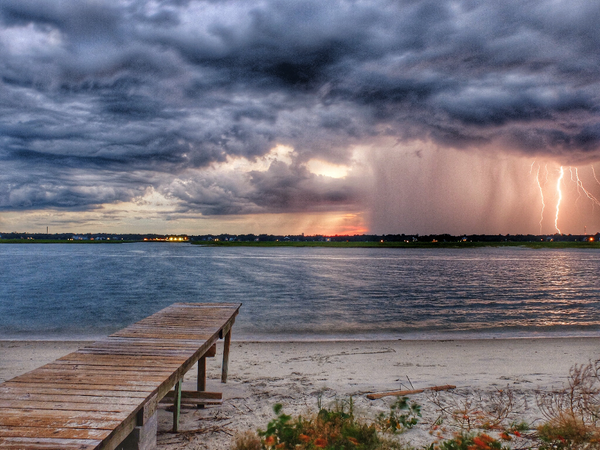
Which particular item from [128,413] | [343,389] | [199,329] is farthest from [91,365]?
[343,389]

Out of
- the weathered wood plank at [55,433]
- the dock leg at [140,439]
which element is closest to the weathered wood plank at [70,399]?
the dock leg at [140,439]

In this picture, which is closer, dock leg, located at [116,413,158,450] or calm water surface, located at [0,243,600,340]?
dock leg, located at [116,413,158,450]

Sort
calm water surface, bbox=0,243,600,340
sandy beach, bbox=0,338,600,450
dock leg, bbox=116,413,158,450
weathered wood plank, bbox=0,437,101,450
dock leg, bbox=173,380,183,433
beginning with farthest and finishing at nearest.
Result: 1. calm water surface, bbox=0,243,600,340
2. sandy beach, bbox=0,338,600,450
3. dock leg, bbox=173,380,183,433
4. dock leg, bbox=116,413,158,450
5. weathered wood plank, bbox=0,437,101,450

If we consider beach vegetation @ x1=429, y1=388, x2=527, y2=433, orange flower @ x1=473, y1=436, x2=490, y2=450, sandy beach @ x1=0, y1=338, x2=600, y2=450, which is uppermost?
orange flower @ x1=473, y1=436, x2=490, y2=450

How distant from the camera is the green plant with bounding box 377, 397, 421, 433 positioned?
615 centimetres

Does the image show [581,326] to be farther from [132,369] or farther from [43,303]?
[43,303]

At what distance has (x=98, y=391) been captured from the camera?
173 inches

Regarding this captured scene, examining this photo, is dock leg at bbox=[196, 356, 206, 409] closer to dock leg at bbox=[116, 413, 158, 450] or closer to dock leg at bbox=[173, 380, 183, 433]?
dock leg at bbox=[173, 380, 183, 433]

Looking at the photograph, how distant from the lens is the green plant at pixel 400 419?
20.2 ft

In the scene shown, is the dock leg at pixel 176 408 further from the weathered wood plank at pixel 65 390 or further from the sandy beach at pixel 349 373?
the weathered wood plank at pixel 65 390

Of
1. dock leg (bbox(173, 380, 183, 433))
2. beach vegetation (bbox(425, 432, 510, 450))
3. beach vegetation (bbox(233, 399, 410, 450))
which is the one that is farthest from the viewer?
dock leg (bbox(173, 380, 183, 433))

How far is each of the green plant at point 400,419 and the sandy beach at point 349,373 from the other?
0.15 metres

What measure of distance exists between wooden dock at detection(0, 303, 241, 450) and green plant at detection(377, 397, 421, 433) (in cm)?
323

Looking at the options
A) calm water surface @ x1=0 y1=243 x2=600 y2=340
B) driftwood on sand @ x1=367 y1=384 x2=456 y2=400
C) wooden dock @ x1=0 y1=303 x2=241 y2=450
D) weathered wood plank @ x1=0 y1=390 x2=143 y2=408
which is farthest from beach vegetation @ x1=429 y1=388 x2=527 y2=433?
calm water surface @ x1=0 y1=243 x2=600 y2=340
